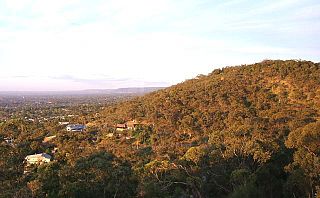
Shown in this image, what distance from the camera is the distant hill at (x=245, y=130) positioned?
1423cm

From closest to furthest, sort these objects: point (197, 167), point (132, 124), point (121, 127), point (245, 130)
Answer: point (197, 167), point (245, 130), point (132, 124), point (121, 127)

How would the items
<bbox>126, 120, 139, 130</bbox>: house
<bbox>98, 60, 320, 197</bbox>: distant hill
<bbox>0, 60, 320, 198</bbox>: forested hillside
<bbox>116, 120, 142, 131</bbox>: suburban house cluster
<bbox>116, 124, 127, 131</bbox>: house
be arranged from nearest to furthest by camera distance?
<bbox>0, 60, 320, 198</bbox>: forested hillside, <bbox>98, 60, 320, 197</bbox>: distant hill, <bbox>126, 120, 139, 130</bbox>: house, <bbox>116, 120, 142, 131</bbox>: suburban house cluster, <bbox>116, 124, 127, 131</bbox>: house

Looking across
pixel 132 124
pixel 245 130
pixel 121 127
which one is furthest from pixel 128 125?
pixel 245 130

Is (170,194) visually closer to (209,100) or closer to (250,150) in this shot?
(250,150)

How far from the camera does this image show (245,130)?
737 inches

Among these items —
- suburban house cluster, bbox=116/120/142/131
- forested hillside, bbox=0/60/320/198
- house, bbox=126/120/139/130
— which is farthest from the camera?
suburban house cluster, bbox=116/120/142/131

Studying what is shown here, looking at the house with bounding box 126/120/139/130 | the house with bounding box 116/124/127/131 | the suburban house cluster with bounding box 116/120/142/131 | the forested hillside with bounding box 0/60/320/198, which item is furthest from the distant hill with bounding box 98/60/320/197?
the house with bounding box 116/124/127/131

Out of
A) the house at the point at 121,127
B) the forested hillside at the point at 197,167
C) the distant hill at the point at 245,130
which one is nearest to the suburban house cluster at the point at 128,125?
the house at the point at 121,127

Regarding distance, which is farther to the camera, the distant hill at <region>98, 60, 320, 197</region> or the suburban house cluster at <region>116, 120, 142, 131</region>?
the suburban house cluster at <region>116, 120, 142, 131</region>

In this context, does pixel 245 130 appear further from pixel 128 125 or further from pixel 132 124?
pixel 128 125

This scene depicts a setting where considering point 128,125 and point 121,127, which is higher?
point 128,125

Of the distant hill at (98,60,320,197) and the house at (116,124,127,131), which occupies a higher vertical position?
the distant hill at (98,60,320,197)

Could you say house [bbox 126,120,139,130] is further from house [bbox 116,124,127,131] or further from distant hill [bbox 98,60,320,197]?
distant hill [bbox 98,60,320,197]

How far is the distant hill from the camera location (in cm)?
1423
